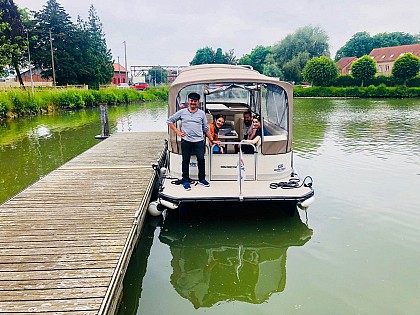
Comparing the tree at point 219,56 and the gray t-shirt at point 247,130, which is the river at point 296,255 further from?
the tree at point 219,56

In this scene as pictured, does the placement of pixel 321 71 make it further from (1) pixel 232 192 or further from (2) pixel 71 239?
(2) pixel 71 239

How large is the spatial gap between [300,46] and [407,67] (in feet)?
55.6

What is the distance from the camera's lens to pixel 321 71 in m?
54.1

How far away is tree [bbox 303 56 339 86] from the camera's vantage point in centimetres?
5403

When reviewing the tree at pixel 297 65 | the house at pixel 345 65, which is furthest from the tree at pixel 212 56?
the tree at pixel 297 65

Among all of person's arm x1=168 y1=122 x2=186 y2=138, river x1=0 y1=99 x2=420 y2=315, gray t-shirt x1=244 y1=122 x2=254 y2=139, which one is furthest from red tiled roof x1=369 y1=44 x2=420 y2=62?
person's arm x1=168 y1=122 x2=186 y2=138

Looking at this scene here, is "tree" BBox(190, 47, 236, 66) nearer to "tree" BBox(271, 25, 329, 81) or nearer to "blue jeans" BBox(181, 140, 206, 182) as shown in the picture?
"tree" BBox(271, 25, 329, 81)

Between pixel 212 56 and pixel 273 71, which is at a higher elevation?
pixel 212 56

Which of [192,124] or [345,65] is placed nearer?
[192,124]

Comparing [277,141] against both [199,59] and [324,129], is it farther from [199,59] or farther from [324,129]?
[199,59]

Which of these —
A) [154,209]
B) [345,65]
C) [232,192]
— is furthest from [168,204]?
[345,65]

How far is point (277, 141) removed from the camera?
682 centimetres

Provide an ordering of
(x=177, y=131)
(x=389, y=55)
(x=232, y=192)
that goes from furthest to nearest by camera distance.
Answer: (x=389, y=55) < (x=177, y=131) < (x=232, y=192)

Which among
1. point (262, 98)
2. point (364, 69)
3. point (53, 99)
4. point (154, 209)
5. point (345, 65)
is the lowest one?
point (154, 209)
